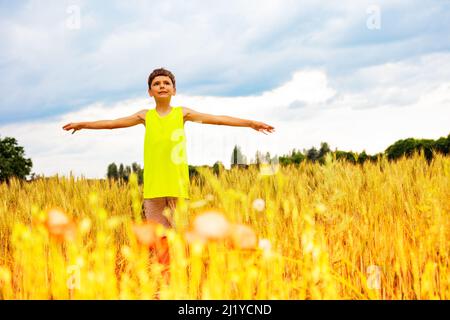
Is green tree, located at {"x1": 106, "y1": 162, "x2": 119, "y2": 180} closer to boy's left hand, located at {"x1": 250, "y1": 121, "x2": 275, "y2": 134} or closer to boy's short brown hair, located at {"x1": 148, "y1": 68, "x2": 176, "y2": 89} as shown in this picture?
boy's short brown hair, located at {"x1": 148, "y1": 68, "x2": 176, "y2": 89}

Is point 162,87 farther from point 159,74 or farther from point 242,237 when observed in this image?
point 242,237

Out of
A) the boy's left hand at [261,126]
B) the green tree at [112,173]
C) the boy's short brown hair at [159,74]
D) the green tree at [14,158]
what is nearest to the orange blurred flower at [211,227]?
the boy's left hand at [261,126]

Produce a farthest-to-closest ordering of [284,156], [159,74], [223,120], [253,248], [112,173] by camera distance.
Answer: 1. [284,156]
2. [112,173]
3. [159,74]
4. [223,120]
5. [253,248]

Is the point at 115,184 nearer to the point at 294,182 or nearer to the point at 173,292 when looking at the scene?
the point at 294,182

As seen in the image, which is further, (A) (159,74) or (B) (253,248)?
(A) (159,74)

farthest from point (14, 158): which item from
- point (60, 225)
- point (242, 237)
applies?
point (242, 237)

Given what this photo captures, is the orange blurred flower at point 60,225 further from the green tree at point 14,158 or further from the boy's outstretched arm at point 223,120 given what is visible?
the green tree at point 14,158

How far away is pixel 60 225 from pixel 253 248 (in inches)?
67.9

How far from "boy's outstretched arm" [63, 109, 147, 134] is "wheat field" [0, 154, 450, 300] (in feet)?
1.55

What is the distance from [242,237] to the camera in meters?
3.24

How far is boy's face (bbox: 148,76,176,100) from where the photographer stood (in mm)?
3602

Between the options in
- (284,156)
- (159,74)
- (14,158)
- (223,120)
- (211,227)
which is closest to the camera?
(211,227)

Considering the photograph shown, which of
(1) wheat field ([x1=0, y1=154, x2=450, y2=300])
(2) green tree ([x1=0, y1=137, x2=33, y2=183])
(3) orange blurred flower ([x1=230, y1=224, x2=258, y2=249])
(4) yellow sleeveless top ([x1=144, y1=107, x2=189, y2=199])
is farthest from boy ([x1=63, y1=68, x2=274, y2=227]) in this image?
(2) green tree ([x1=0, y1=137, x2=33, y2=183])
